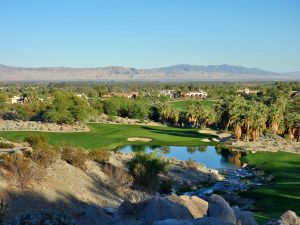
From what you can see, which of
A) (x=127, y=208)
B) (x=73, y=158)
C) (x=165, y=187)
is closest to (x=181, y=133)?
(x=165, y=187)

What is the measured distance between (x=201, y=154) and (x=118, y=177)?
108 feet

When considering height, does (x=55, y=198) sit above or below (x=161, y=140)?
above

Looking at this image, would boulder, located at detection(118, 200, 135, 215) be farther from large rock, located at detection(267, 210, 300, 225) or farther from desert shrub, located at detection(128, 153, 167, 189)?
desert shrub, located at detection(128, 153, 167, 189)

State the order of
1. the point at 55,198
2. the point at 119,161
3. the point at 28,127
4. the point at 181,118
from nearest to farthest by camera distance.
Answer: the point at 55,198 < the point at 119,161 < the point at 28,127 < the point at 181,118

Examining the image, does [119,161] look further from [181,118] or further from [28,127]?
[181,118]

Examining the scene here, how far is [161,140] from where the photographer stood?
7356 centimetres

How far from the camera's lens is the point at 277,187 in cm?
3856

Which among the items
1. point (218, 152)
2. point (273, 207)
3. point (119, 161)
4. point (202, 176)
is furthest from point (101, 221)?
point (218, 152)

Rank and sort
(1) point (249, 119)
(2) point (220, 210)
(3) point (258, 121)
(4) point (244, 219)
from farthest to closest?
(3) point (258, 121), (1) point (249, 119), (4) point (244, 219), (2) point (220, 210)

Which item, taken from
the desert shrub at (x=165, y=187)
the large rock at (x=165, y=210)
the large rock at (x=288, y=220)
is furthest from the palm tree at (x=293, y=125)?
the large rock at (x=288, y=220)

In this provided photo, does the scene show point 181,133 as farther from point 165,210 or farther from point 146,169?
point 165,210

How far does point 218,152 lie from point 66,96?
125ft

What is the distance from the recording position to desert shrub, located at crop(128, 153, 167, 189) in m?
33.5

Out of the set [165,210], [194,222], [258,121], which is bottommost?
[258,121]
